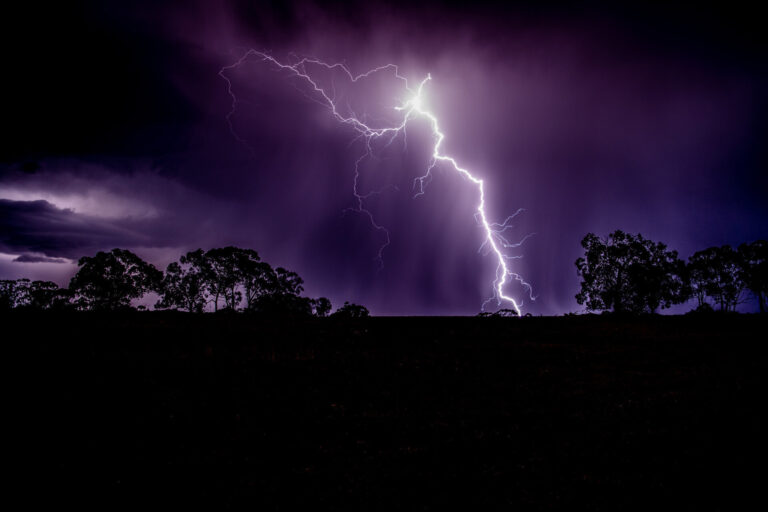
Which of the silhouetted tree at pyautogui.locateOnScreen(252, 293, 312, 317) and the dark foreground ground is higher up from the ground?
the silhouetted tree at pyautogui.locateOnScreen(252, 293, 312, 317)

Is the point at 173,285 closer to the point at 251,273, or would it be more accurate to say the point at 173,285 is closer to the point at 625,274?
the point at 251,273

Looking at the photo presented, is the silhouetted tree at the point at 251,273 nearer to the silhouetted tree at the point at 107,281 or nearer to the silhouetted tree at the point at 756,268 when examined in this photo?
the silhouetted tree at the point at 107,281

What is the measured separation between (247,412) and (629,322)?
27.0 m

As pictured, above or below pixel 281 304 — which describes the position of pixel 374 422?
below

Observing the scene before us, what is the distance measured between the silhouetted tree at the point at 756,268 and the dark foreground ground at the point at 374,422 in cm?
4829

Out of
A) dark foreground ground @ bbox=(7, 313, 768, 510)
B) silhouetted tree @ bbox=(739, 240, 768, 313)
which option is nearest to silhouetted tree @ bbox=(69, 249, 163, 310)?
dark foreground ground @ bbox=(7, 313, 768, 510)

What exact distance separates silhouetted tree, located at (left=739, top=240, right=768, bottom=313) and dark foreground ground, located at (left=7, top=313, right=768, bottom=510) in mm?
48286

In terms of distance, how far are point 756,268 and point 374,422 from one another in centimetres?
6768

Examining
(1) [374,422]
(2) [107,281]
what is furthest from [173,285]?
(1) [374,422]

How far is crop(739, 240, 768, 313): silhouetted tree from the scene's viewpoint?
5209cm

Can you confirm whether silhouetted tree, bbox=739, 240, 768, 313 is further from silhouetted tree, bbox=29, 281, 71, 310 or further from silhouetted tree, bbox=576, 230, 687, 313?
silhouetted tree, bbox=29, 281, 71, 310

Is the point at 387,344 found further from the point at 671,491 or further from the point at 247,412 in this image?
the point at 671,491

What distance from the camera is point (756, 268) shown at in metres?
53.0

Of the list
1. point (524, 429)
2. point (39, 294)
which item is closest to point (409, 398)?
point (524, 429)
